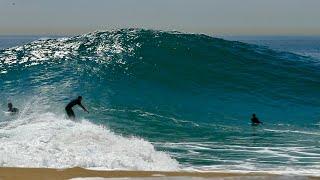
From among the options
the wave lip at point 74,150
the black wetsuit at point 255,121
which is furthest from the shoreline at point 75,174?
the black wetsuit at point 255,121

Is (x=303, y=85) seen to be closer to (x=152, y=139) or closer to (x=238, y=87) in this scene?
(x=238, y=87)

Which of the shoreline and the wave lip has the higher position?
the shoreline

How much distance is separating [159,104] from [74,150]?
10.9 metres

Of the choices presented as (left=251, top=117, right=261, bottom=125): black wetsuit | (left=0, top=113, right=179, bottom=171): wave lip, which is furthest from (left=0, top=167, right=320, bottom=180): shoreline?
(left=251, top=117, right=261, bottom=125): black wetsuit

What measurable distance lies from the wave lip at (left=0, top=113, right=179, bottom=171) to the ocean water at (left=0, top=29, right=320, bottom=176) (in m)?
0.03

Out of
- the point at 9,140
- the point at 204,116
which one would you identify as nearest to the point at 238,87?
the point at 204,116

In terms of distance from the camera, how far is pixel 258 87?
28016 millimetres

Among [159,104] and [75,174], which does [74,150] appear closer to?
[75,174]

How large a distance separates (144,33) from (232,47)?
20.7 feet

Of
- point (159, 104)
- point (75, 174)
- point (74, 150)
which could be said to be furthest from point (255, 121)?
point (75, 174)

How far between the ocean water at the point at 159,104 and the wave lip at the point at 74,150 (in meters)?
0.03

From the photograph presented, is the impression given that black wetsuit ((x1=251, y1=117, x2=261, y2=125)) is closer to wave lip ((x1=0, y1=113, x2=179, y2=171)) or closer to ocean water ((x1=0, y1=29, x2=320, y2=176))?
ocean water ((x1=0, y1=29, x2=320, y2=176))

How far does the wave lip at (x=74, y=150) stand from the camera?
12.1 metres

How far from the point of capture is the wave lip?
39.9 ft
